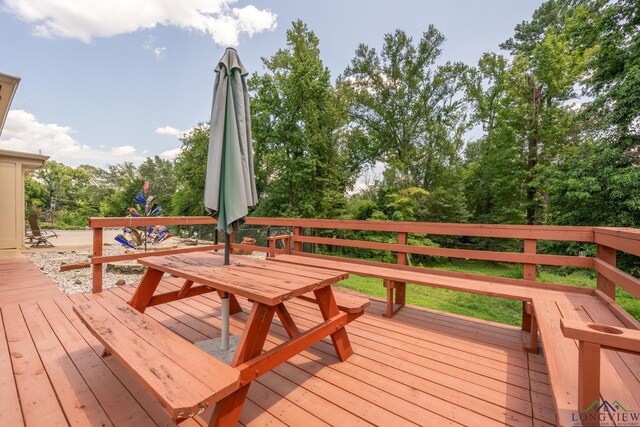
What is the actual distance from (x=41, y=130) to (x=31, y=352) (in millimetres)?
57931

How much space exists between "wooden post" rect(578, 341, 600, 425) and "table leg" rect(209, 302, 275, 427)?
1322 millimetres

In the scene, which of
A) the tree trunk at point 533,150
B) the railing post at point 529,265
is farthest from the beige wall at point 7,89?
the tree trunk at point 533,150

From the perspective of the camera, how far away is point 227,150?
82.4 inches

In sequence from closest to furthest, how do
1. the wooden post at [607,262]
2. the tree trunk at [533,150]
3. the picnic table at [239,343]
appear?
1. the picnic table at [239,343]
2. the wooden post at [607,262]
3. the tree trunk at [533,150]

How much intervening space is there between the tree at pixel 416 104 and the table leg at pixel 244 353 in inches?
514

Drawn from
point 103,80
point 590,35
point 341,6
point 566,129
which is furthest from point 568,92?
point 103,80

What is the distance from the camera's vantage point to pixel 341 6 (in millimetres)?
10266

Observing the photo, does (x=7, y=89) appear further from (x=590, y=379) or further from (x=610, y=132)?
(x=610, y=132)

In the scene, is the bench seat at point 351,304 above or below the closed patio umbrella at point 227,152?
below

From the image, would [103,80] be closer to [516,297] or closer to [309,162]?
[309,162]

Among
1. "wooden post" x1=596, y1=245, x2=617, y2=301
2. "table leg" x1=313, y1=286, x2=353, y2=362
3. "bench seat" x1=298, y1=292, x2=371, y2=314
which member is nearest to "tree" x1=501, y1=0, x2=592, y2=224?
"wooden post" x1=596, y1=245, x2=617, y2=301

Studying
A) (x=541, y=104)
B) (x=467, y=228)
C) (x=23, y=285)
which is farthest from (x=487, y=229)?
(x=541, y=104)

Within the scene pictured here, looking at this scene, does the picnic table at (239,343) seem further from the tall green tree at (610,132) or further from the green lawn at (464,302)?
the tall green tree at (610,132)

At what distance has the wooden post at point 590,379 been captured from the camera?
0.89m
